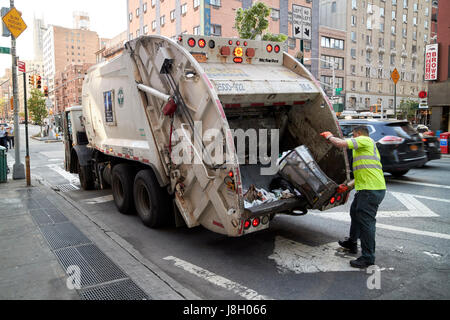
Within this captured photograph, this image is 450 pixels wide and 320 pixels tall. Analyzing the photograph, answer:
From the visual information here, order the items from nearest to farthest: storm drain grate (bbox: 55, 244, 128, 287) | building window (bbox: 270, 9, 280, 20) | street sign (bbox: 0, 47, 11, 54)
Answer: storm drain grate (bbox: 55, 244, 128, 287) → street sign (bbox: 0, 47, 11, 54) → building window (bbox: 270, 9, 280, 20)

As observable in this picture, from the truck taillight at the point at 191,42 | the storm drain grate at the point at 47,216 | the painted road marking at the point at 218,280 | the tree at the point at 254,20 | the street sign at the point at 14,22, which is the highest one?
the tree at the point at 254,20

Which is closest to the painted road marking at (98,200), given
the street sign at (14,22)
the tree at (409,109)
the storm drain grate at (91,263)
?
the storm drain grate at (91,263)

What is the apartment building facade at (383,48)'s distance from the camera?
48222 mm

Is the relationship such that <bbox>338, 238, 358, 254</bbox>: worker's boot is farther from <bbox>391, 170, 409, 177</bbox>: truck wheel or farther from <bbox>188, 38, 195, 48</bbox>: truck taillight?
<bbox>391, 170, 409, 177</bbox>: truck wheel

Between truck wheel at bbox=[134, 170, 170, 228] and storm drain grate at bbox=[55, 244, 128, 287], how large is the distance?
1.07 m

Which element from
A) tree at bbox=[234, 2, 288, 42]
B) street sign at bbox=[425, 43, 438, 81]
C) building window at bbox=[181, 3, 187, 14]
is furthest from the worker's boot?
building window at bbox=[181, 3, 187, 14]

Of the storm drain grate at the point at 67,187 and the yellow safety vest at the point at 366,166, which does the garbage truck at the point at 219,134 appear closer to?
the yellow safety vest at the point at 366,166

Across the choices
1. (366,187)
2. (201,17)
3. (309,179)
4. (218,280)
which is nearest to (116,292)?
(218,280)

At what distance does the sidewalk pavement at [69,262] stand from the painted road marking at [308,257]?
1470mm

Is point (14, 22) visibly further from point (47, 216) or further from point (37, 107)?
point (37, 107)

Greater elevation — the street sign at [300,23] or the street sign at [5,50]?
the street sign at [300,23]

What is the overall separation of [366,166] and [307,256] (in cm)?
140

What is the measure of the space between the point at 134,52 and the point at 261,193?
318cm

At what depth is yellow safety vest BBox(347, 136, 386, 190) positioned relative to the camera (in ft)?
14.9
